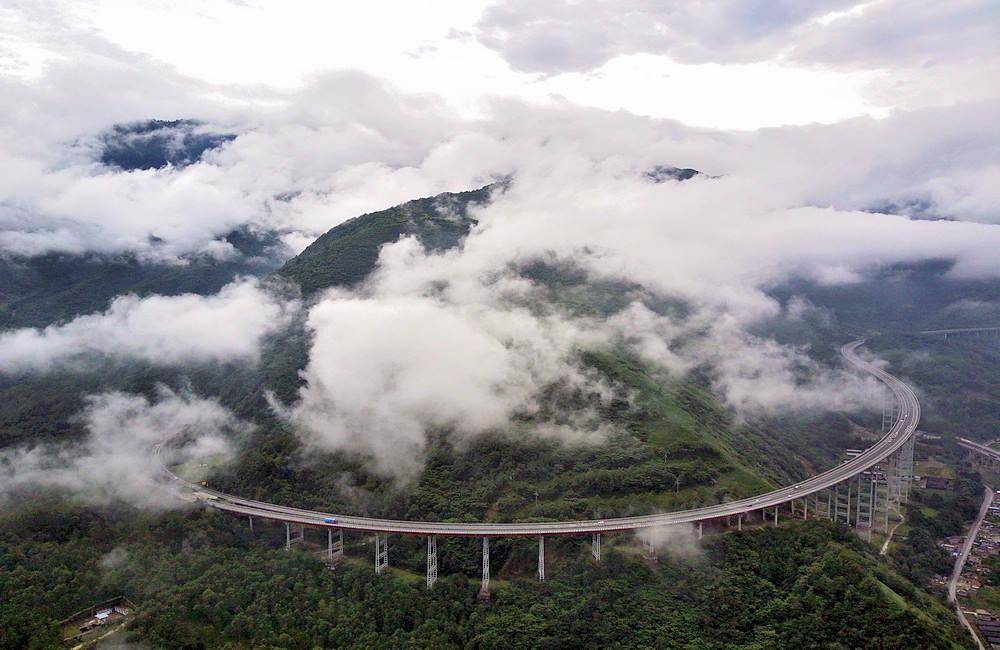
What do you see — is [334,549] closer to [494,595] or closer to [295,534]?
[295,534]

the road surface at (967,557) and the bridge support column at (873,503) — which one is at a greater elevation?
the bridge support column at (873,503)

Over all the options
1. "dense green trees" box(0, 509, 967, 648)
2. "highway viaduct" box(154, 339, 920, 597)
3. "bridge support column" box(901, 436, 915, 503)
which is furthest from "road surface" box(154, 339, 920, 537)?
"bridge support column" box(901, 436, 915, 503)

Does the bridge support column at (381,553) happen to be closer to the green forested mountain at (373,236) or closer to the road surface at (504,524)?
the road surface at (504,524)

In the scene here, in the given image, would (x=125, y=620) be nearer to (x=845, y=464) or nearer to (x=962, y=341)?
(x=845, y=464)

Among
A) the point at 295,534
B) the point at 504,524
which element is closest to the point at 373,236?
the point at 295,534

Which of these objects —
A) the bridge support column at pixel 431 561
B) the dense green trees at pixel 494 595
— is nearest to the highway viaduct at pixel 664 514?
the bridge support column at pixel 431 561

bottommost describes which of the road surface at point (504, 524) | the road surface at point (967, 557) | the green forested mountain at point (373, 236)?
the road surface at point (967, 557)

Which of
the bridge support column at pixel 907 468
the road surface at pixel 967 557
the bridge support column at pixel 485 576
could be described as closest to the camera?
the bridge support column at pixel 485 576

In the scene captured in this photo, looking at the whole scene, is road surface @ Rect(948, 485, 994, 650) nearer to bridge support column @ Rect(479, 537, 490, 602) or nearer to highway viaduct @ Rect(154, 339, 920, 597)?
highway viaduct @ Rect(154, 339, 920, 597)

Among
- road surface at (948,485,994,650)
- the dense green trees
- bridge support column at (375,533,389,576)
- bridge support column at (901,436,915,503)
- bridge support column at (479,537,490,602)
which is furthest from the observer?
bridge support column at (901,436,915,503)
